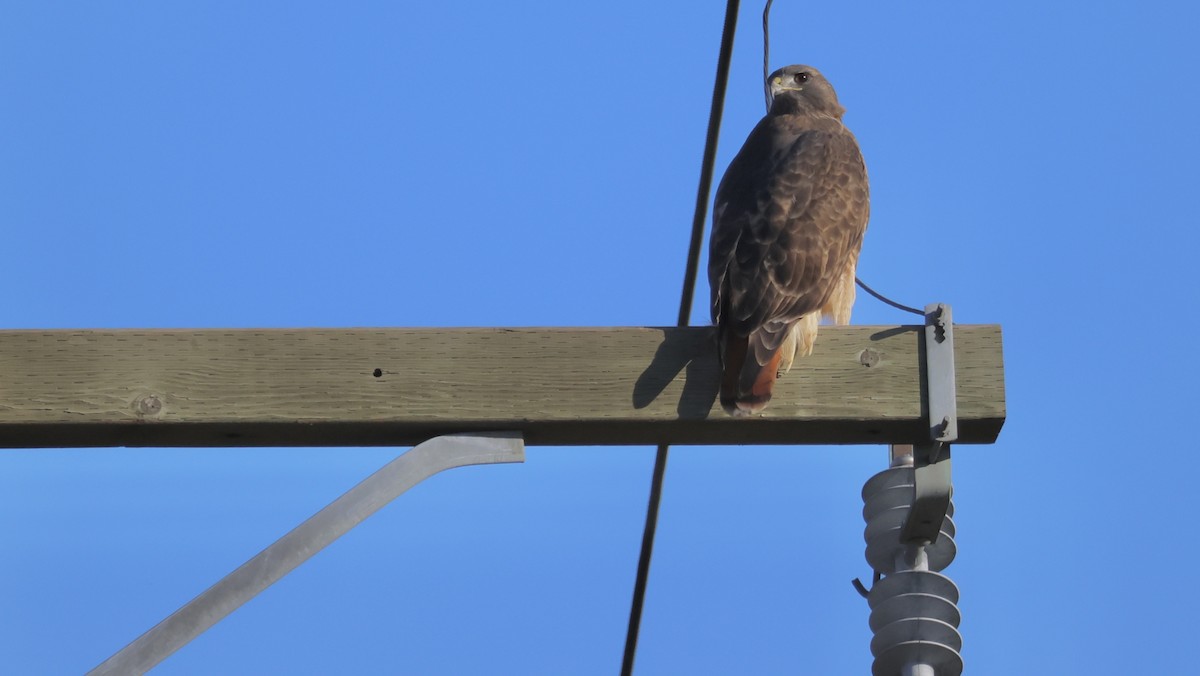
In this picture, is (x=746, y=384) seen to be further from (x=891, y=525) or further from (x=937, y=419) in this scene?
(x=891, y=525)

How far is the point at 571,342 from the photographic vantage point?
3.15 meters

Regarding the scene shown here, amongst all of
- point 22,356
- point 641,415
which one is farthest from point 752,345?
point 22,356

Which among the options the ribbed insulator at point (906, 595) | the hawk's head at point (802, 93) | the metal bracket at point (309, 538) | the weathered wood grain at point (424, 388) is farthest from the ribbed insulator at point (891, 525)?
the hawk's head at point (802, 93)

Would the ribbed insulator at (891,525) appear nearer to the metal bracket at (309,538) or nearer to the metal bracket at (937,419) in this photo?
the metal bracket at (937,419)

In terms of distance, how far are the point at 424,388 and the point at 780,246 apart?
1185 millimetres

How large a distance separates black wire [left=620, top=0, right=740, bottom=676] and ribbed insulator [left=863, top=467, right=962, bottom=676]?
0.54 meters

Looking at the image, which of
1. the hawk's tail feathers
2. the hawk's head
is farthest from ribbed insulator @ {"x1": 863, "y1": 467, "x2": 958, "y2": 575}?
the hawk's head

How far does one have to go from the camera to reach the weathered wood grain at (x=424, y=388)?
3.09m

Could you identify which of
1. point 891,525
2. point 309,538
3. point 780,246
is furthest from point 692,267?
point 309,538

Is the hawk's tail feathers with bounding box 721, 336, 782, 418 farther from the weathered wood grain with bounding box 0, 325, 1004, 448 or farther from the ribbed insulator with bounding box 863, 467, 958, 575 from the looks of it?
the ribbed insulator with bounding box 863, 467, 958, 575

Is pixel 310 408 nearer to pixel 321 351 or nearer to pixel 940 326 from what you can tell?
pixel 321 351

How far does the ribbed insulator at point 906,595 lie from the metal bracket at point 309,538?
895mm

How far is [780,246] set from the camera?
12.9 feet

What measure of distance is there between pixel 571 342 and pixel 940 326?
743 millimetres
